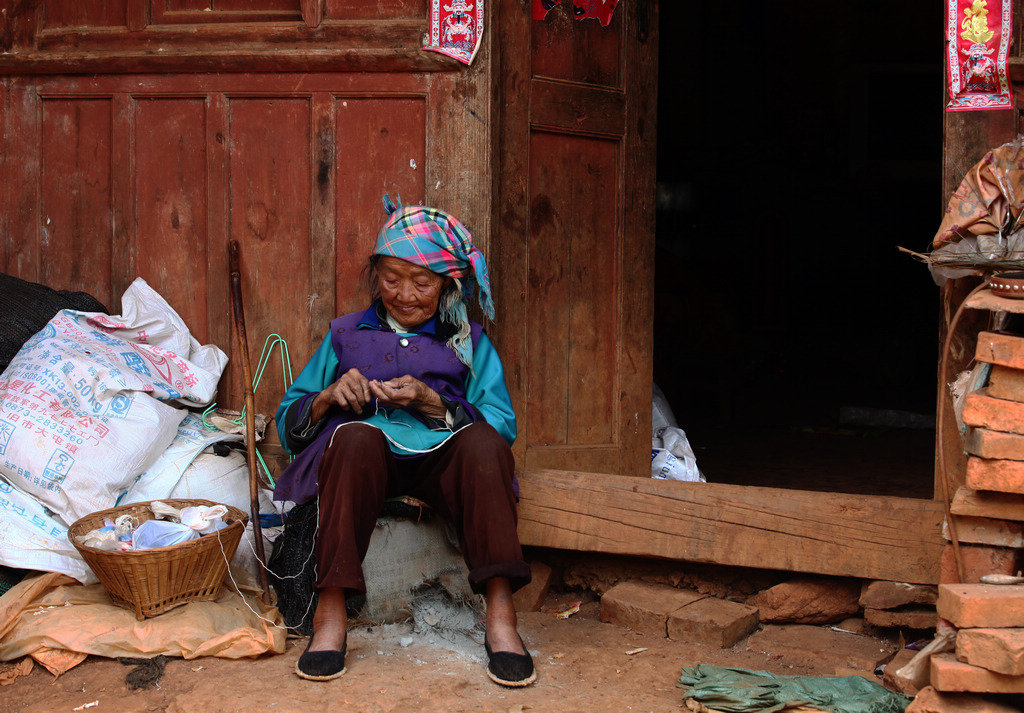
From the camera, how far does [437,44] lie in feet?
11.5

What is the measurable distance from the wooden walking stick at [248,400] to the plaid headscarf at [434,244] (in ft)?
2.32

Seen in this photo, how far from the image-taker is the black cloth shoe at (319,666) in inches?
106

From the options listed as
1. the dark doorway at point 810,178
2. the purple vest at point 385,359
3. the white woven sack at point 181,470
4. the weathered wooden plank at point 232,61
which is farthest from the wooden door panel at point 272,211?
the dark doorway at point 810,178

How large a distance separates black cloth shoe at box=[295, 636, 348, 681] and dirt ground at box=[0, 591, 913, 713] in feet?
0.07

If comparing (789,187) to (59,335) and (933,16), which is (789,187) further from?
(59,335)

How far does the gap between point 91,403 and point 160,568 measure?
0.76m

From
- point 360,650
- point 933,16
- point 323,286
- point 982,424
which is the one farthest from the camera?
point 933,16

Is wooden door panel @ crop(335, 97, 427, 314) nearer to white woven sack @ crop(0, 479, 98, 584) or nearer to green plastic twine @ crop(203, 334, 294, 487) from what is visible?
green plastic twine @ crop(203, 334, 294, 487)

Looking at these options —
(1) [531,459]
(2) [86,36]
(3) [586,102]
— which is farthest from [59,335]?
(3) [586,102]

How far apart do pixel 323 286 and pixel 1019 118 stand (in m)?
2.49

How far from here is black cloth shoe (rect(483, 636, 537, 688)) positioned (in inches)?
107

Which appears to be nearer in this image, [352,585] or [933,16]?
[352,585]

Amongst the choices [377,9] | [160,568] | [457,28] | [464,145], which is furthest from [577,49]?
[160,568]

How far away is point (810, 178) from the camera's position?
10.1 m
